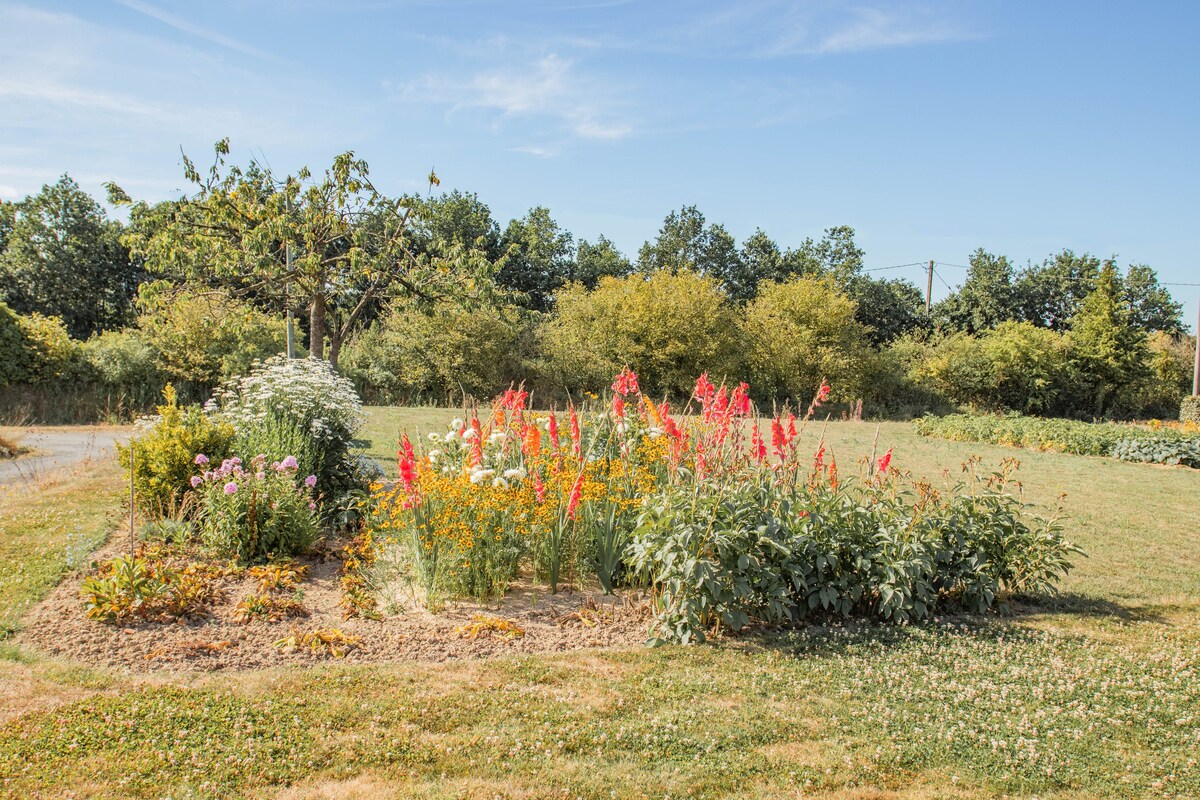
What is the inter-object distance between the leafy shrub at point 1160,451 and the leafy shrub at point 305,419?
15654 mm

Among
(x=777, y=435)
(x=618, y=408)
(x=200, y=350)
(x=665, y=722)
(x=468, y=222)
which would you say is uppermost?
(x=468, y=222)

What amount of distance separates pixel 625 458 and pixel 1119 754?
11.0 ft

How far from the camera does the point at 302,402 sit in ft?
22.0

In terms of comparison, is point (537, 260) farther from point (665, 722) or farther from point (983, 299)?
point (665, 722)

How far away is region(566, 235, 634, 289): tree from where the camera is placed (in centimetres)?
3419

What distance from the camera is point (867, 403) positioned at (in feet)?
93.4

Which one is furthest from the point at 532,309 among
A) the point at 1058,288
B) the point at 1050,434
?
the point at 1058,288

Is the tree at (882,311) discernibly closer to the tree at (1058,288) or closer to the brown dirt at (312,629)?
the tree at (1058,288)

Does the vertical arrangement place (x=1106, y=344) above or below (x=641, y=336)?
above

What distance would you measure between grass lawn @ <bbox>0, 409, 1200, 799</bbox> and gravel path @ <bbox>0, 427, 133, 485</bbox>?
206 inches

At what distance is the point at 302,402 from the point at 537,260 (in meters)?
27.1

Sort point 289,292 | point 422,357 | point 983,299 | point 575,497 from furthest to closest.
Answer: point 983,299
point 422,357
point 289,292
point 575,497

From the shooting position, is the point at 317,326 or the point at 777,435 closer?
the point at 777,435

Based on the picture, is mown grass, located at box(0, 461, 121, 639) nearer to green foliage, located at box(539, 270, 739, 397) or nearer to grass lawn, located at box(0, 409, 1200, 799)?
grass lawn, located at box(0, 409, 1200, 799)
